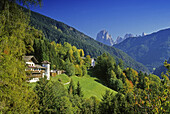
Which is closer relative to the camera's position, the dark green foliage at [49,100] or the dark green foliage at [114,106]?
the dark green foliage at [49,100]

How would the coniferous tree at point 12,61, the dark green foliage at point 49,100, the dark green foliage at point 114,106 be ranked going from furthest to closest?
the dark green foliage at point 114,106 < the dark green foliage at point 49,100 < the coniferous tree at point 12,61

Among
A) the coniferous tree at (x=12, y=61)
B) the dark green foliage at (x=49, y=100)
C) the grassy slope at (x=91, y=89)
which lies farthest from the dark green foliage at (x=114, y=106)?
the coniferous tree at (x=12, y=61)

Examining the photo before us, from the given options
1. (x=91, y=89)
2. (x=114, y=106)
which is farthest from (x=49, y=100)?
(x=91, y=89)

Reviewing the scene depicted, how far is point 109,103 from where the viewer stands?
973 inches

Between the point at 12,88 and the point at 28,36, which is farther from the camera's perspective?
the point at 28,36

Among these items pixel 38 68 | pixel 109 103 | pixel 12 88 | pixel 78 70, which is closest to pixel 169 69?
pixel 12 88

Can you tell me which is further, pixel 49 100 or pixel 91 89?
pixel 91 89

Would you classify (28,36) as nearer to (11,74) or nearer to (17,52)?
(17,52)

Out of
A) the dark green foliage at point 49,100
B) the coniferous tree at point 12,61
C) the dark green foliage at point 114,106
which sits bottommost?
the dark green foliage at point 114,106

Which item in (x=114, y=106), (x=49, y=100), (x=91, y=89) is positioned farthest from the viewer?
(x=91, y=89)

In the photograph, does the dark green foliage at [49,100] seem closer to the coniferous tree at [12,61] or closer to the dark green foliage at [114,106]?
the dark green foliage at [114,106]

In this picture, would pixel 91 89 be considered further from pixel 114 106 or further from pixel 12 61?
pixel 12 61

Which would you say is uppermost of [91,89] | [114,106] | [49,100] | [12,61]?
[12,61]

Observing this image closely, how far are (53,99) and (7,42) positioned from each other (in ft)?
47.2
